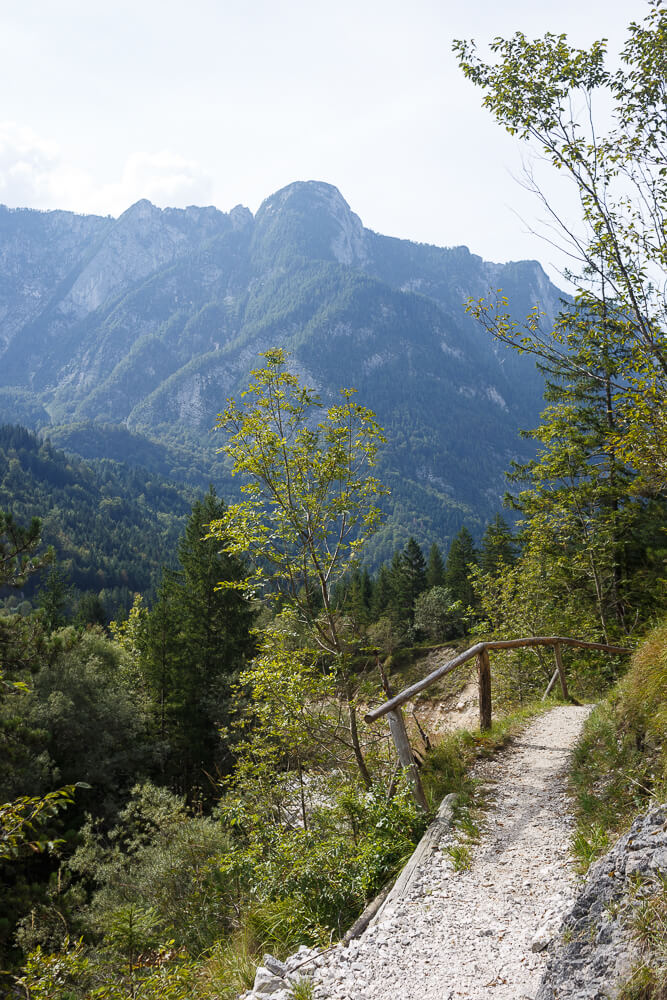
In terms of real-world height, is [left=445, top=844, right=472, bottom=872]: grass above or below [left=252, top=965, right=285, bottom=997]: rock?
above

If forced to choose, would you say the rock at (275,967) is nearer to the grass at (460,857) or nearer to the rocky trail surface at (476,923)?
the rocky trail surface at (476,923)

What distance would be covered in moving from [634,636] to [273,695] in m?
8.35

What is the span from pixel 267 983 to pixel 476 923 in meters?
1.64

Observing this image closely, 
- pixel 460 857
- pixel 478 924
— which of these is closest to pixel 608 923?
pixel 478 924

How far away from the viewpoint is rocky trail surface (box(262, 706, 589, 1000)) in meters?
3.72

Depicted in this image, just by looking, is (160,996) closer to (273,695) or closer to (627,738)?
(273,695)

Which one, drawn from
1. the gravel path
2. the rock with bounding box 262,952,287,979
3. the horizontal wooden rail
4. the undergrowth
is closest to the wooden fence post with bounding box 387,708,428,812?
the horizontal wooden rail

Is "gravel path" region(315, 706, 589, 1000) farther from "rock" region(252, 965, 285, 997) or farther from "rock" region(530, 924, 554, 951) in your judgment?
"rock" region(252, 965, 285, 997)

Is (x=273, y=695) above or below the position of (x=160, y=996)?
above

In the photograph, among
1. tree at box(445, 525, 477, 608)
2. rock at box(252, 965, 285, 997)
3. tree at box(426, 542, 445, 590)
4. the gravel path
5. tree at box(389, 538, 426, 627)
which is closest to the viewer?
the gravel path

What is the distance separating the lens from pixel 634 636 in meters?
12.3

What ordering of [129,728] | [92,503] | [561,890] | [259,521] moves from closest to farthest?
[561,890] → [259,521] → [129,728] → [92,503]

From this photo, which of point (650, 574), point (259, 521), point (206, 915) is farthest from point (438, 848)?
point (650, 574)

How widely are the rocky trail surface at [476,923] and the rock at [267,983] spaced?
17cm
